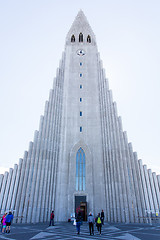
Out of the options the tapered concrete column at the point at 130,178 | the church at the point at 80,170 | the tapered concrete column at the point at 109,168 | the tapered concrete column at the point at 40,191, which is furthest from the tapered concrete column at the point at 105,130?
the tapered concrete column at the point at 40,191

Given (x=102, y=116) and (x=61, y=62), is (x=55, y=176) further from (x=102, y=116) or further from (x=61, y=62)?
(x=61, y=62)

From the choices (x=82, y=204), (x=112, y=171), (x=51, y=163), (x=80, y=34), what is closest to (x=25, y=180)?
(x=51, y=163)

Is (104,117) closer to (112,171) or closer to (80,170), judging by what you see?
(112,171)

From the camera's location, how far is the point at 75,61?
3956 centimetres

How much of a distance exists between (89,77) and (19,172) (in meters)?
25.0

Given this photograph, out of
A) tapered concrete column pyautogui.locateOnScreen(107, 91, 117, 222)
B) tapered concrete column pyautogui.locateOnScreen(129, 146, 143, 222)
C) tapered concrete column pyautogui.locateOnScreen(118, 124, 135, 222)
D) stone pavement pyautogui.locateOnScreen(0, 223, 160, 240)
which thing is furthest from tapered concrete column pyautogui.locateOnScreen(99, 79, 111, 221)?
stone pavement pyautogui.locateOnScreen(0, 223, 160, 240)

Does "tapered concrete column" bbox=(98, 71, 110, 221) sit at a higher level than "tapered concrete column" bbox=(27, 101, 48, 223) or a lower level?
higher

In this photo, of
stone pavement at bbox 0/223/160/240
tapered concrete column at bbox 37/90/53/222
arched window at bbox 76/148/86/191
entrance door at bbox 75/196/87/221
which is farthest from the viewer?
arched window at bbox 76/148/86/191

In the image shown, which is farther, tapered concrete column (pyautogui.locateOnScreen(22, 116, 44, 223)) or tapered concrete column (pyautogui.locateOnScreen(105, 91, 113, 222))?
tapered concrete column (pyautogui.locateOnScreen(105, 91, 113, 222))

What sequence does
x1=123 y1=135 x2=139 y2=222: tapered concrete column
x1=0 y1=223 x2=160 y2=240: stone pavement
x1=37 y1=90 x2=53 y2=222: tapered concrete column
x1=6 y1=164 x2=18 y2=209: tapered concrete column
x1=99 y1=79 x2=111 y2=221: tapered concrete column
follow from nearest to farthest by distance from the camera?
x1=0 y1=223 x2=160 y2=240: stone pavement, x1=37 y1=90 x2=53 y2=222: tapered concrete column, x1=123 y1=135 x2=139 y2=222: tapered concrete column, x1=99 y1=79 x2=111 y2=221: tapered concrete column, x1=6 y1=164 x2=18 y2=209: tapered concrete column

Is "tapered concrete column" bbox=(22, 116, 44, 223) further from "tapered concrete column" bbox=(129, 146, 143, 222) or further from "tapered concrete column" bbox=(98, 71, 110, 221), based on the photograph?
"tapered concrete column" bbox=(129, 146, 143, 222)

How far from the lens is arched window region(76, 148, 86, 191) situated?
2688 cm

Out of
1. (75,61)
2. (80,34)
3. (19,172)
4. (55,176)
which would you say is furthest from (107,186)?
(80,34)

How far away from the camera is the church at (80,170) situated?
24.7 m
